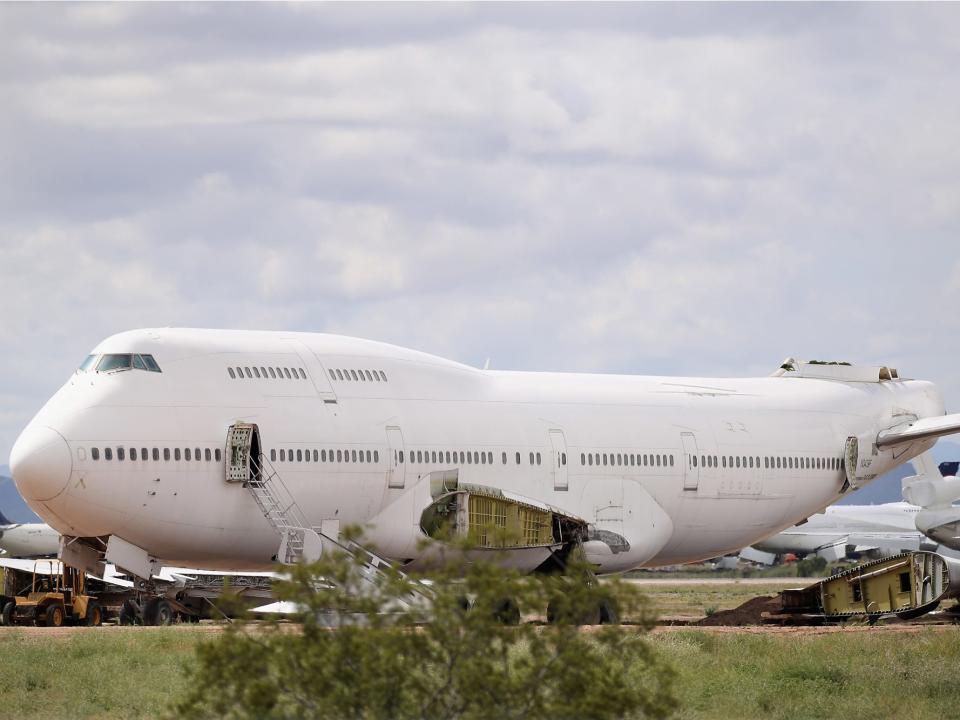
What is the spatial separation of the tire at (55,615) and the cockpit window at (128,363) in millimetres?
9108

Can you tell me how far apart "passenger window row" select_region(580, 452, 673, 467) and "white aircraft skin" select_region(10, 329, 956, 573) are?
0.10 meters

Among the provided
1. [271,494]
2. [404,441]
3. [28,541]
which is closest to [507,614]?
[271,494]

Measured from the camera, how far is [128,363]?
31703mm

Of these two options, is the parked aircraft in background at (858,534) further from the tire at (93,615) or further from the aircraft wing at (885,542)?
the tire at (93,615)

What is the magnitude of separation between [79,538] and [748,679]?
14.6 m

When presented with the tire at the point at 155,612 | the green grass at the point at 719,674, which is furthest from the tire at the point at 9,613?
the green grass at the point at 719,674

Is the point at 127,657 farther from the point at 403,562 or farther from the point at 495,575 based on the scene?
the point at 495,575

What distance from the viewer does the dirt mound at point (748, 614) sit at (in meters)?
39.6

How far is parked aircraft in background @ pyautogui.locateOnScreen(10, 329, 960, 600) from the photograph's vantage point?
3114 centimetres

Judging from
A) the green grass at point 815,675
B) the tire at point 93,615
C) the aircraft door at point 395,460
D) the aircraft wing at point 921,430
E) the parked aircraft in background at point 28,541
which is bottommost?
the green grass at point 815,675

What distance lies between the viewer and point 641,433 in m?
38.8

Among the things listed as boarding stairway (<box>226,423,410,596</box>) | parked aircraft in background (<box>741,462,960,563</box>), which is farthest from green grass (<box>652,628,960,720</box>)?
parked aircraft in background (<box>741,462,960,563</box>)

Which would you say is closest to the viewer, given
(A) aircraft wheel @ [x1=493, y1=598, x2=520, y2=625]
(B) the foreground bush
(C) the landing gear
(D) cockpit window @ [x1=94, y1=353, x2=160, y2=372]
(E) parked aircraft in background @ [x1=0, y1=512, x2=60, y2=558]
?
(B) the foreground bush

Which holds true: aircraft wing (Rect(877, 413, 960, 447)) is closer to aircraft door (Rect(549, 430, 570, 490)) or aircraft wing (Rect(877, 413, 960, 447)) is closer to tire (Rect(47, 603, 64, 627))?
aircraft door (Rect(549, 430, 570, 490))
